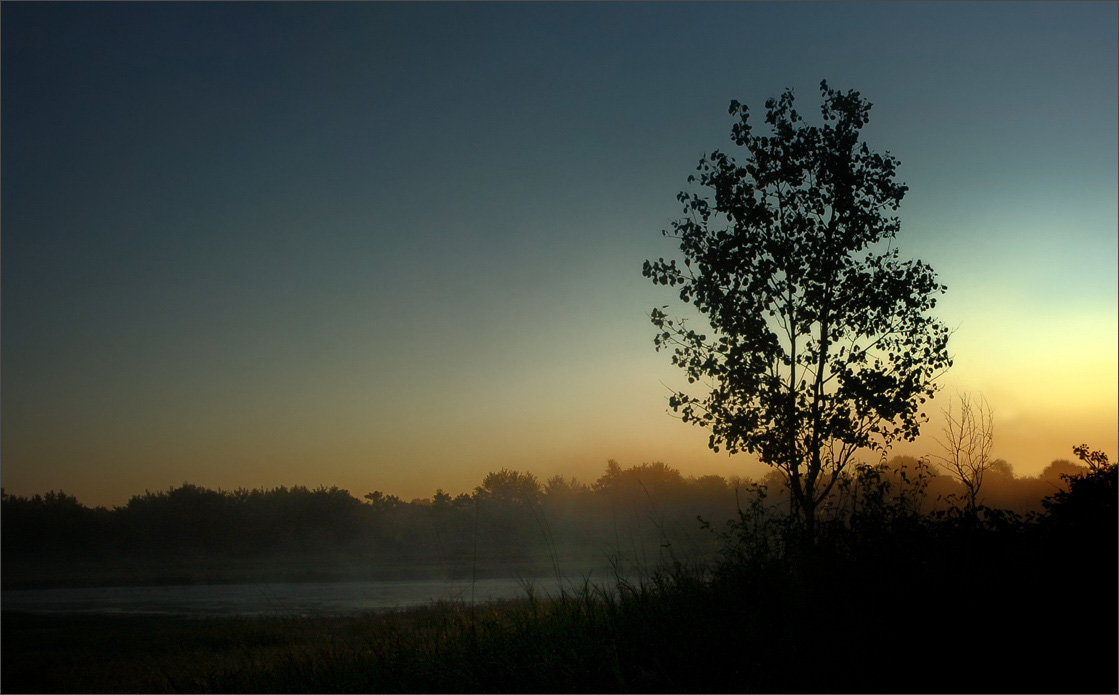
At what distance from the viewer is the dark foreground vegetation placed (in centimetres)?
550

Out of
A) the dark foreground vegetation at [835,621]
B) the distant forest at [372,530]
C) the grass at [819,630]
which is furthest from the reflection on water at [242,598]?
the dark foreground vegetation at [835,621]

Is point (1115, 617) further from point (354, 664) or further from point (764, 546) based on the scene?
point (354, 664)

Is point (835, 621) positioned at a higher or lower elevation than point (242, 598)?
higher

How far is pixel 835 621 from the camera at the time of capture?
6.17m

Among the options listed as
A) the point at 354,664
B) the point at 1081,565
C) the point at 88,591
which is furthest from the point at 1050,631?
the point at 88,591

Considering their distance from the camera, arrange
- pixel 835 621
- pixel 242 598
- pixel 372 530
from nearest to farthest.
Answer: pixel 835 621, pixel 242 598, pixel 372 530

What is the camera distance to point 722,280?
11.4 m

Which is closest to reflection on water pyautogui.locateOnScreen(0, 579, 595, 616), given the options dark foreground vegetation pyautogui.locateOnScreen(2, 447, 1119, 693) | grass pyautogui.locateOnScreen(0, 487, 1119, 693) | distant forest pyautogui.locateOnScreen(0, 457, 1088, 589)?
distant forest pyautogui.locateOnScreen(0, 457, 1088, 589)

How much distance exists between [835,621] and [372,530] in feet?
219

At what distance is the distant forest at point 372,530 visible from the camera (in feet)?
33.2

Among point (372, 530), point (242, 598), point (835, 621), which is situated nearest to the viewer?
point (835, 621)

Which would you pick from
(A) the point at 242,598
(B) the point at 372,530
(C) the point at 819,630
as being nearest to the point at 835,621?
(C) the point at 819,630

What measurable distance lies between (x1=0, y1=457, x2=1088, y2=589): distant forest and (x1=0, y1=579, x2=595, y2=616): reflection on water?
2.56 m

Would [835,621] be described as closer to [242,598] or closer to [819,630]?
[819,630]
